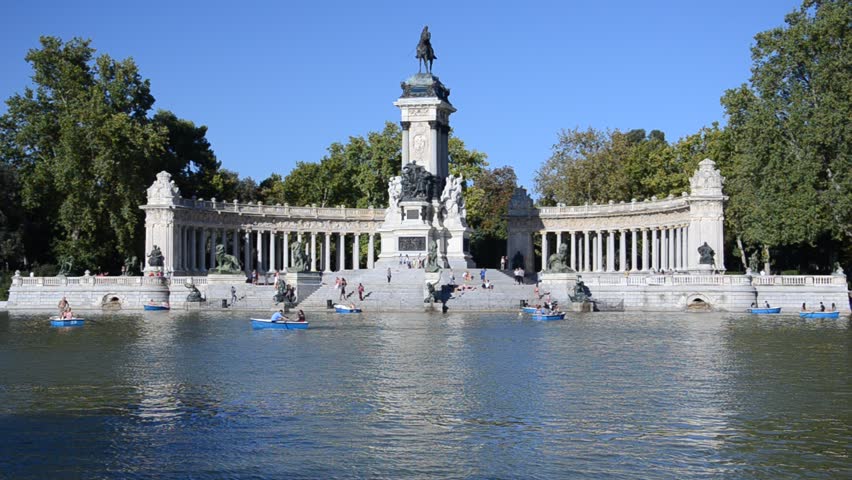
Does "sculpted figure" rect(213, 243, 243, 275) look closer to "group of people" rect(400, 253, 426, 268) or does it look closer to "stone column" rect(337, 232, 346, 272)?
"group of people" rect(400, 253, 426, 268)

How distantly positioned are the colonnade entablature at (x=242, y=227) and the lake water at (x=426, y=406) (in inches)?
1553

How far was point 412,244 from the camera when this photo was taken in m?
73.7

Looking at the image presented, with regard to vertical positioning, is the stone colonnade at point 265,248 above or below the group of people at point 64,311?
above

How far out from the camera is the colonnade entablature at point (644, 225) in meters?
73.7

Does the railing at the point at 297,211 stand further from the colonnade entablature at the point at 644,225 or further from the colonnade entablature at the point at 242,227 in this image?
the colonnade entablature at the point at 644,225

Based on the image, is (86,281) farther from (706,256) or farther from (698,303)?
(706,256)

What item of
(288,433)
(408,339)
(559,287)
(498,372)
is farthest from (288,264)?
(288,433)

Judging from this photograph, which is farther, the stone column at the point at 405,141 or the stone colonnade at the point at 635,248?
the stone colonnade at the point at 635,248

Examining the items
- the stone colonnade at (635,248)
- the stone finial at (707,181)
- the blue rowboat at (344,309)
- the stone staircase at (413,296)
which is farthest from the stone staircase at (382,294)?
the stone finial at (707,181)

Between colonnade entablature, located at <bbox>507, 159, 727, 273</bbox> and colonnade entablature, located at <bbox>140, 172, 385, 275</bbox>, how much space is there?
12818mm

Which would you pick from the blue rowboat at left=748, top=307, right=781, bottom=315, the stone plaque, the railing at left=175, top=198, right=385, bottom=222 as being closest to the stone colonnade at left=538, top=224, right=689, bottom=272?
the stone plaque

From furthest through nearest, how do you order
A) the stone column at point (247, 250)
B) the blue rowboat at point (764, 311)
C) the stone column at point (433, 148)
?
the stone column at point (247, 250)
the stone column at point (433, 148)
the blue rowboat at point (764, 311)

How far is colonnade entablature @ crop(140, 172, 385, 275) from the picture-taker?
260ft

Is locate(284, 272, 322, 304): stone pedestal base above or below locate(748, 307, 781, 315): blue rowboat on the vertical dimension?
above
